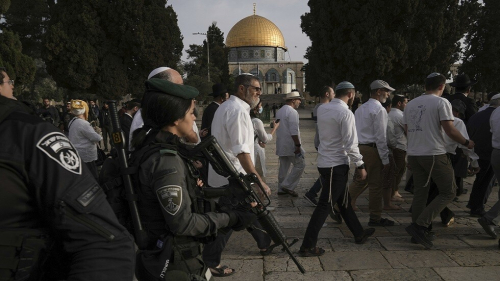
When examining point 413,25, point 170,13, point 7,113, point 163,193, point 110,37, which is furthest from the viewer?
point 170,13

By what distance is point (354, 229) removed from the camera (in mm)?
4637

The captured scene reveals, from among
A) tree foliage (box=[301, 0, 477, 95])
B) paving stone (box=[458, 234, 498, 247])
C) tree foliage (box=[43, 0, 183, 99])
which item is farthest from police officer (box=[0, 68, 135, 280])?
tree foliage (box=[43, 0, 183, 99])

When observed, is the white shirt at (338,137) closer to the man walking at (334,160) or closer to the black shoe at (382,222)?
the man walking at (334,160)

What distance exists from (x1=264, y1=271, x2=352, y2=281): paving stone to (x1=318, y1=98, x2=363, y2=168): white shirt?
3.55 ft

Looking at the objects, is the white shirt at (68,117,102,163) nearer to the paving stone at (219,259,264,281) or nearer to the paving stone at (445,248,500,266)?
the paving stone at (219,259,264,281)

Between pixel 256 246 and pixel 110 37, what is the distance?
28356 millimetres

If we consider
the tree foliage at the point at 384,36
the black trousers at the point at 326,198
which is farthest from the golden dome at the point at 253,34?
the black trousers at the point at 326,198

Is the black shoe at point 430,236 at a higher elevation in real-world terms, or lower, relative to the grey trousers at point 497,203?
lower

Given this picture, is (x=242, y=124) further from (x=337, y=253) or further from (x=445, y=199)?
(x=445, y=199)

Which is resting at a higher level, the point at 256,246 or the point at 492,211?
the point at 492,211

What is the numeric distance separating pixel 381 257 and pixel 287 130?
327cm

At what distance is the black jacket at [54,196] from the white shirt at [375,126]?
454 cm

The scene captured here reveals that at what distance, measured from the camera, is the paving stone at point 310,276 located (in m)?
3.82

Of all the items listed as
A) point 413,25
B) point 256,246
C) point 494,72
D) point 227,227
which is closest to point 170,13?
point 413,25
